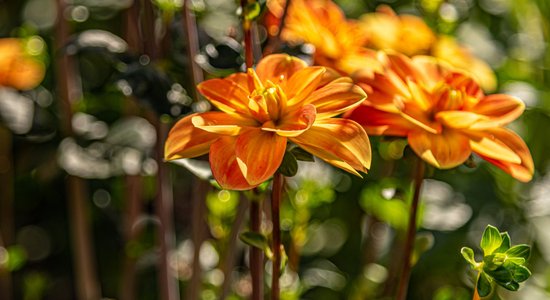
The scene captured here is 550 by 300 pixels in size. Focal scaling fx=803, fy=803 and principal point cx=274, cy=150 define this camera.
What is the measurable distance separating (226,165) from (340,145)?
7 cm

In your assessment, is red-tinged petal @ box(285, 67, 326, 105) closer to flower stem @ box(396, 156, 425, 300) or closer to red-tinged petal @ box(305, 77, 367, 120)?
red-tinged petal @ box(305, 77, 367, 120)

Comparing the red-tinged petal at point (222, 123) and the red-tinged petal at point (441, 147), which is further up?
the red-tinged petal at point (222, 123)

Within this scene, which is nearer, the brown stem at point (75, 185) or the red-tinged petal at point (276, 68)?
the red-tinged petal at point (276, 68)

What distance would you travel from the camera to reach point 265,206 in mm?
858

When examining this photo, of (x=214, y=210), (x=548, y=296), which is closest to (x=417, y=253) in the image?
(x=214, y=210)

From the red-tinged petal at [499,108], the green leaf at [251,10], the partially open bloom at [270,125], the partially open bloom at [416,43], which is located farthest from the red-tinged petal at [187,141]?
the partially open bloom at [416,43]

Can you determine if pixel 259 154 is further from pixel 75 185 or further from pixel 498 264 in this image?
pixel 75 185

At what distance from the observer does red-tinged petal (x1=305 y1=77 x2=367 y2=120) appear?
54 cm

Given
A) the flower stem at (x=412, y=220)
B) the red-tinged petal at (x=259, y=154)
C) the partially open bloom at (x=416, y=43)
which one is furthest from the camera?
the partially open bloom at (x=416, y=43)

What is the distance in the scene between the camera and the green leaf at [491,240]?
52 cm

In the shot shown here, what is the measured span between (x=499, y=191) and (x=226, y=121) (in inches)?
26.1

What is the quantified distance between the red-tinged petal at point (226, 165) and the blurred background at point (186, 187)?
0.25 feet

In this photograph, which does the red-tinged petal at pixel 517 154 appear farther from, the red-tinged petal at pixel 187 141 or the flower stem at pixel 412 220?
the red-tinged petal at pixel 187 141

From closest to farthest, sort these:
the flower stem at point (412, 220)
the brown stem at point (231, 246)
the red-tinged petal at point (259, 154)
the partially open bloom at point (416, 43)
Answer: the red-tinged petal at point (259, 154), the flower stem at point (412, 220), the brown stem at point (231, 246), the partially open bloom at point (416, 43)
